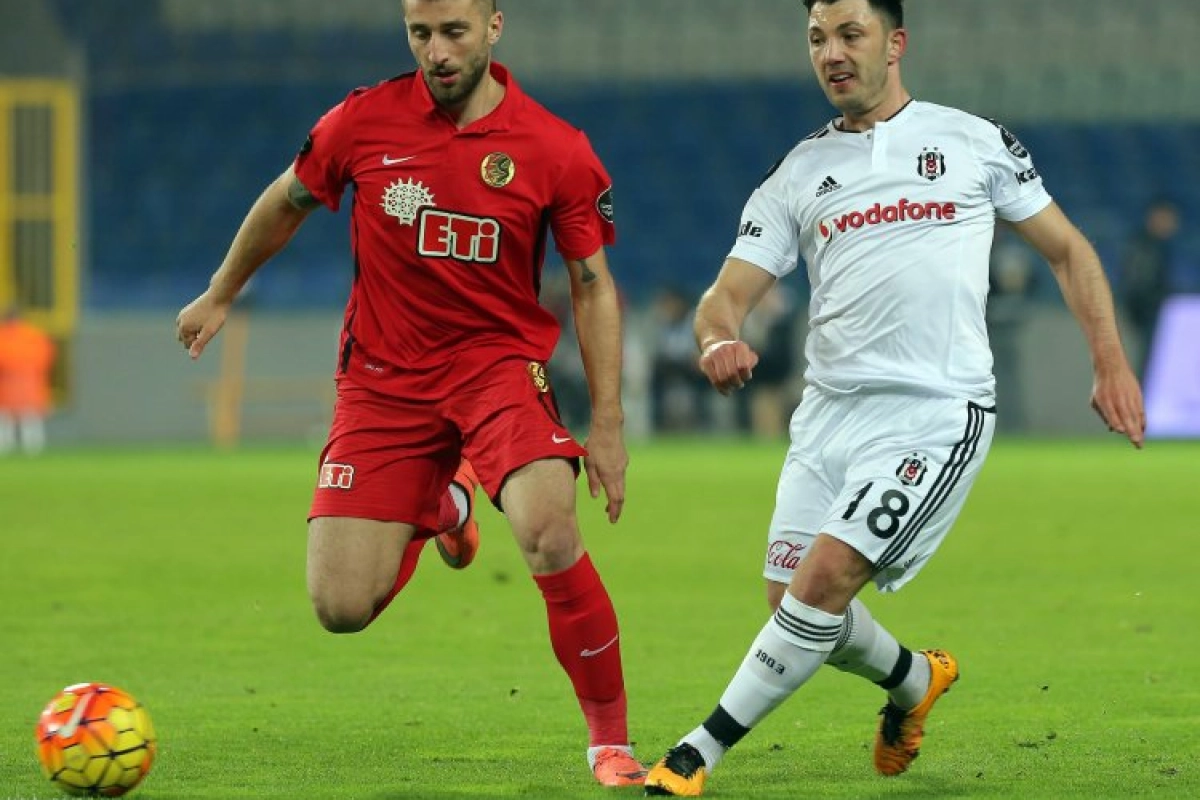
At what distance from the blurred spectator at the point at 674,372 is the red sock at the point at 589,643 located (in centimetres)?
1944

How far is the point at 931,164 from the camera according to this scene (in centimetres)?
564

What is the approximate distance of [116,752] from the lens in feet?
17.0

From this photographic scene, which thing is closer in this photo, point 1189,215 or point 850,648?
point 850,648

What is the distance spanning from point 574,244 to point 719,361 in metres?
Result: 0.68

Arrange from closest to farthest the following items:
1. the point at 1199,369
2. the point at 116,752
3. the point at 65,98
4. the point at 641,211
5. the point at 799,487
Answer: the point at 116,752 < the point at 799,487 < the point at 1199,369 < the point at 65,98 < the point at 641,211

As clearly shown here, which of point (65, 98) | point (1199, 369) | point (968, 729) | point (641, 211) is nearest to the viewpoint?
point (968, 729)

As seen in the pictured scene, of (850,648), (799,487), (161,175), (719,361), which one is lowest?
(161,175)

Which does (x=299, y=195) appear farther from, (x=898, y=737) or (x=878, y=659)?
(x=898, y=737)

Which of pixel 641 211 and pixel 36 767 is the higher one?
pixel 36 767

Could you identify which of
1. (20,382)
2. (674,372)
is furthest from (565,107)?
(20,382)

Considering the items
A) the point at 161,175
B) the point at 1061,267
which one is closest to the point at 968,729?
the point at 1061,267

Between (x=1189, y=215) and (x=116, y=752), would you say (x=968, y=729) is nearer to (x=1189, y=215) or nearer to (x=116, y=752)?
(x=116, y=752)

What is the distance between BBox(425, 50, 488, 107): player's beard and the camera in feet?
18.8

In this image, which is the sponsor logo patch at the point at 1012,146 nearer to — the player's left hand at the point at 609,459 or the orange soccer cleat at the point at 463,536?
the player's left hand at the point at 609,459
